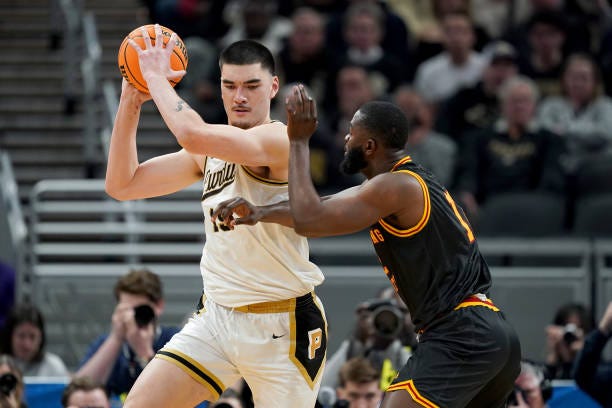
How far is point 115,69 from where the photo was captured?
49.4 ft

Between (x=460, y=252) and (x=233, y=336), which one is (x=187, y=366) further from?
(x=460, y=252)

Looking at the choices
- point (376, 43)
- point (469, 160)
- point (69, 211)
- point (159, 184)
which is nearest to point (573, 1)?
point (376, 43)

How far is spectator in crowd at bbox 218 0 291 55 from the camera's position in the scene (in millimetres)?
14281

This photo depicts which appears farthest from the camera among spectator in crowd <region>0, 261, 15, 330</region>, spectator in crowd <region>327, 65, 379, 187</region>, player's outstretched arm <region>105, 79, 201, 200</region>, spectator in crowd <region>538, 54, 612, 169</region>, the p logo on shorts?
spectator in crowd <region>327, 65, 379, 187</region>

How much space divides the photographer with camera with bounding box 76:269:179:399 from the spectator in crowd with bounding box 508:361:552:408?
2.49 m

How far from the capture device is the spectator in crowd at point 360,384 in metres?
8.29

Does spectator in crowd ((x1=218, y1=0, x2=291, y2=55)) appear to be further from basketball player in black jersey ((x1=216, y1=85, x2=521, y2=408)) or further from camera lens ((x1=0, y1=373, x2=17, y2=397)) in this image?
Result: basketball player in black jersey ((x1=216, y1=85, x2=521, y2=408))

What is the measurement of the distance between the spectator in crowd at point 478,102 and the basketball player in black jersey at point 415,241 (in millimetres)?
7236

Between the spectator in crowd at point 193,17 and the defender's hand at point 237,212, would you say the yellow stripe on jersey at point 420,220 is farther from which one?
the spectator in crowd at point 193,17

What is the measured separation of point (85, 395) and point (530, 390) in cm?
287

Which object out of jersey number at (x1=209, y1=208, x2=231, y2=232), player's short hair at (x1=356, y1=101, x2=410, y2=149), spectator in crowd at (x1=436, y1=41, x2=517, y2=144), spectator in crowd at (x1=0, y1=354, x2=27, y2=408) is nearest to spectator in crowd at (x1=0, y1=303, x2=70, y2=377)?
spectator in crowd at (x1=0, y1=354, x2=27, y2=408)

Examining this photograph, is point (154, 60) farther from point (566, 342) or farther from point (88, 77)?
point (88, 77)

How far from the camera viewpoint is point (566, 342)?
31.2ft

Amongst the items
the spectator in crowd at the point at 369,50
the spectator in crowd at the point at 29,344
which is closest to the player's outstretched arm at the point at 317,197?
the spectator in crowd at the point at 29,344
